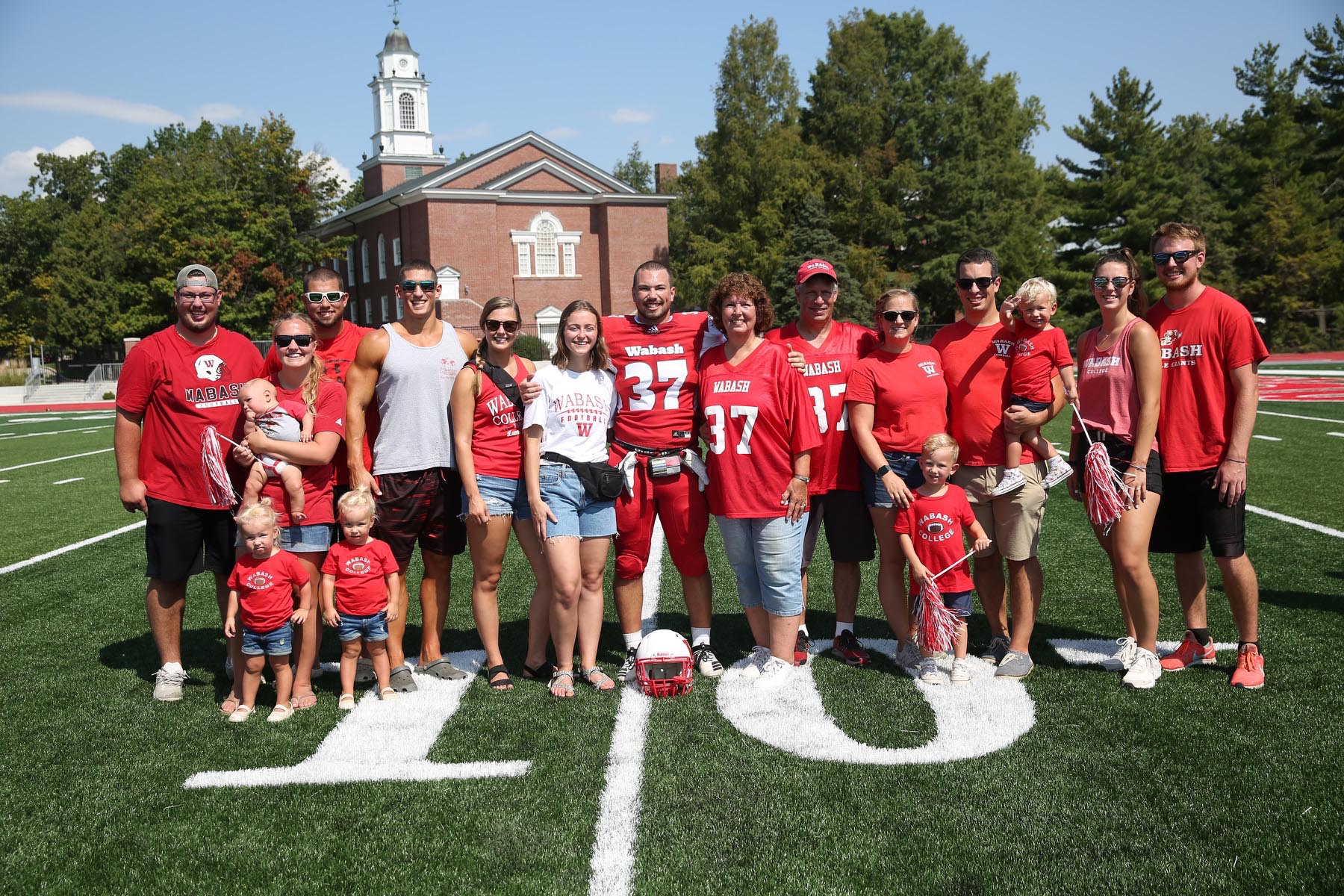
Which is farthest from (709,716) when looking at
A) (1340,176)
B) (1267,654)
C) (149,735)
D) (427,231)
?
(1340,176)

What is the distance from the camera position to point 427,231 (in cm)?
4369

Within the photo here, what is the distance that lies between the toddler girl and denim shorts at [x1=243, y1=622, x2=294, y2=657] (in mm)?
192

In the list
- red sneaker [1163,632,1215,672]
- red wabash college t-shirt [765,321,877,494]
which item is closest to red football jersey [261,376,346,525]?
red wabash college t-shirt [765,321,877,494]

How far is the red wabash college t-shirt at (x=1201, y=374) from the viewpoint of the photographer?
436cm

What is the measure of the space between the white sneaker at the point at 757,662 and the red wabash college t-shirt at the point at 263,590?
2232mm

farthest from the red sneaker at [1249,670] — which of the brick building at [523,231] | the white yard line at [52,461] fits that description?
the brick building at [523,231]

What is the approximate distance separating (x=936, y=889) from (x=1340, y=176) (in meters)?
48.9

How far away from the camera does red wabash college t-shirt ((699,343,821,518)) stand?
452 cm

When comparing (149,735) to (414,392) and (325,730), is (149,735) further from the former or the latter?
(414,392)

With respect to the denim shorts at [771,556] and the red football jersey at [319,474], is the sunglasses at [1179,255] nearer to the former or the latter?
the denim shorts at [771,556]

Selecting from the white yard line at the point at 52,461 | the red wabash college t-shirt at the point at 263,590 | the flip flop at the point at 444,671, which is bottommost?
the white yard line at the point at 52,461

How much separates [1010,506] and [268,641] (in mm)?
3556

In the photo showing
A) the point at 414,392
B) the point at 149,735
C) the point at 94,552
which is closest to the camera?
the point at 149,735

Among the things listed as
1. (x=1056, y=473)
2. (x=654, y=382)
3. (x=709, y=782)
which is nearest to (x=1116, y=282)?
(x=1056, y=473)
